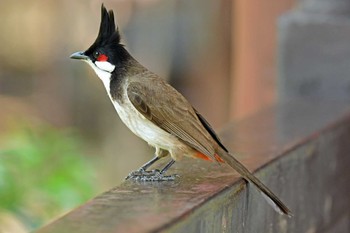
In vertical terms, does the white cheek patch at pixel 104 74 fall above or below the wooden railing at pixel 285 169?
above

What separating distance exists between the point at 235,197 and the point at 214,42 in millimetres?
6897

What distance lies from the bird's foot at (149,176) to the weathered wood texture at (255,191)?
43mm

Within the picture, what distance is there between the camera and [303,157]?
398cm

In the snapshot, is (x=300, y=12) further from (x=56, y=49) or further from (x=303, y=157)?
(x=56, y=49)

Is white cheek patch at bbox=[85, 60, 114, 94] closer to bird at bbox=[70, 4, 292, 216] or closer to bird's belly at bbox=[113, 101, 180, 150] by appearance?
bird at bbox=[70, 4, 292, 216]

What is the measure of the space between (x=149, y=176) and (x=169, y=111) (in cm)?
25

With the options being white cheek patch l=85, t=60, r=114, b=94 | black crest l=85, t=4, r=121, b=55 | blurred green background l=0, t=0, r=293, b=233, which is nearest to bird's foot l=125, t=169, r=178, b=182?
white cheek patch l=85, t=60, r=114, b=94

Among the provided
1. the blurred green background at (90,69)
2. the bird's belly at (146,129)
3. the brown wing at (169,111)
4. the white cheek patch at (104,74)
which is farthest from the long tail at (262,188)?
the blurred green background at (90,69)

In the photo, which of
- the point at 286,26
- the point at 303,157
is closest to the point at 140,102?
the point at 303,157

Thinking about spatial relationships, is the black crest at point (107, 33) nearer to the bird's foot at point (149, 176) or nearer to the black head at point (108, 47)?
the black head at point (108, 47)

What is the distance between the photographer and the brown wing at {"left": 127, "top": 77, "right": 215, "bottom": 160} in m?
3.45

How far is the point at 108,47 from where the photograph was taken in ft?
12.0

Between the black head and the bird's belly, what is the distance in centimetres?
18

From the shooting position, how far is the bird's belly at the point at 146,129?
348 cm
